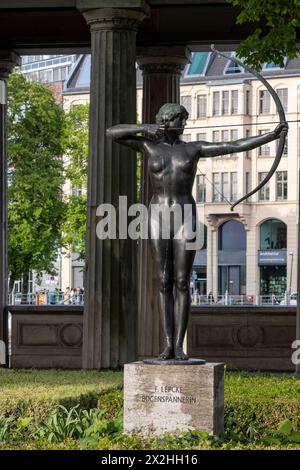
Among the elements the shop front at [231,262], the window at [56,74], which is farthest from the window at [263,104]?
the window at [56,74]

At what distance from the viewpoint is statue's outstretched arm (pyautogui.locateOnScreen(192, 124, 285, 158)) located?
17453 millimetres

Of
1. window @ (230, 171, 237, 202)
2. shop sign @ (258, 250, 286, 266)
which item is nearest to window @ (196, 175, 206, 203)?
window @ (230, 171, 237, 202)

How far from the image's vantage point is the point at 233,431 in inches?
714

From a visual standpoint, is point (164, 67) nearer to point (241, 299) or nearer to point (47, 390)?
point (47, 390)

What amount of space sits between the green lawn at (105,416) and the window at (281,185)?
280 feet

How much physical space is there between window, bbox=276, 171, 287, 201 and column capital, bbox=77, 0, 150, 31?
3169 inches

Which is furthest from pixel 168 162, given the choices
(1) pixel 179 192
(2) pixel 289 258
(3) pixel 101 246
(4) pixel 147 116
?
(2) pixel 289 258

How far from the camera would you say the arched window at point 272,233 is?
354 feet

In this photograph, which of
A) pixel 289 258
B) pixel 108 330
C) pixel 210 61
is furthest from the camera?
pixel 210 61

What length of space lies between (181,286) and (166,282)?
0.60 feet

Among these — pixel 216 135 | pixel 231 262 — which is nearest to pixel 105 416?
pixel 216 135

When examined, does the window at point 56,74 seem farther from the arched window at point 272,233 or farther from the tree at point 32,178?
the tree at point 32,178
